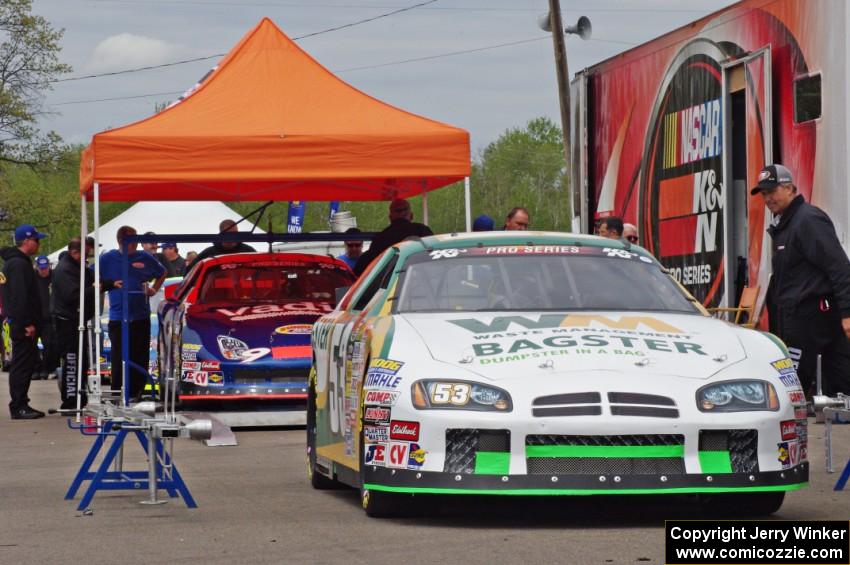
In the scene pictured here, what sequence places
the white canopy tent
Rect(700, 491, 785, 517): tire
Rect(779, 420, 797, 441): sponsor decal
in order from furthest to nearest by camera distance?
the white canopy tent → Rect(700, 491, 785, 517): tire → Rect(779, 420, 797, 441): sponsor decal

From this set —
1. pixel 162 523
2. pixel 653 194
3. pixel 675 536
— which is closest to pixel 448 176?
pixel 653 194

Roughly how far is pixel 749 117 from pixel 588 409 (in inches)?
277

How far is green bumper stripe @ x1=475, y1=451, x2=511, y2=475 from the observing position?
7.36m

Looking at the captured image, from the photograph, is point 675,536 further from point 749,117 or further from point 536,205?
point 536,205

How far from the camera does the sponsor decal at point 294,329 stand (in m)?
14.9

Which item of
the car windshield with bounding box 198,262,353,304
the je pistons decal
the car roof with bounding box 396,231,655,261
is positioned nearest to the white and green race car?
the car roof with bounding box 396,231,655,261

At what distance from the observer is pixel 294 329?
1498 centimetres

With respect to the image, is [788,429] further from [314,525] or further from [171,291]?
[171,291]

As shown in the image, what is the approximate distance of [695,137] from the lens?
49.5ft

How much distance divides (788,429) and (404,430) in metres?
1.71

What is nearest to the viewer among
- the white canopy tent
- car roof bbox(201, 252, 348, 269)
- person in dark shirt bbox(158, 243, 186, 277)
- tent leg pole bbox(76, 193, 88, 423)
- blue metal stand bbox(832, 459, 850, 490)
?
blue metal stand bbox(832, 459, 850, 490)

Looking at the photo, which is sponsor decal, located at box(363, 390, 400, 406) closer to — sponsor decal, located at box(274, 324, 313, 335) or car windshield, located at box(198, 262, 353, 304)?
sponsor decal, located at box(274, 324, 313, 335)

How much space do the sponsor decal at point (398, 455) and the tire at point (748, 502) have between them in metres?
1.34

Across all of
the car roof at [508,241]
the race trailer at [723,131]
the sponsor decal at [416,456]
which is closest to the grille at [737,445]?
the sponsor decal at [416,456]
